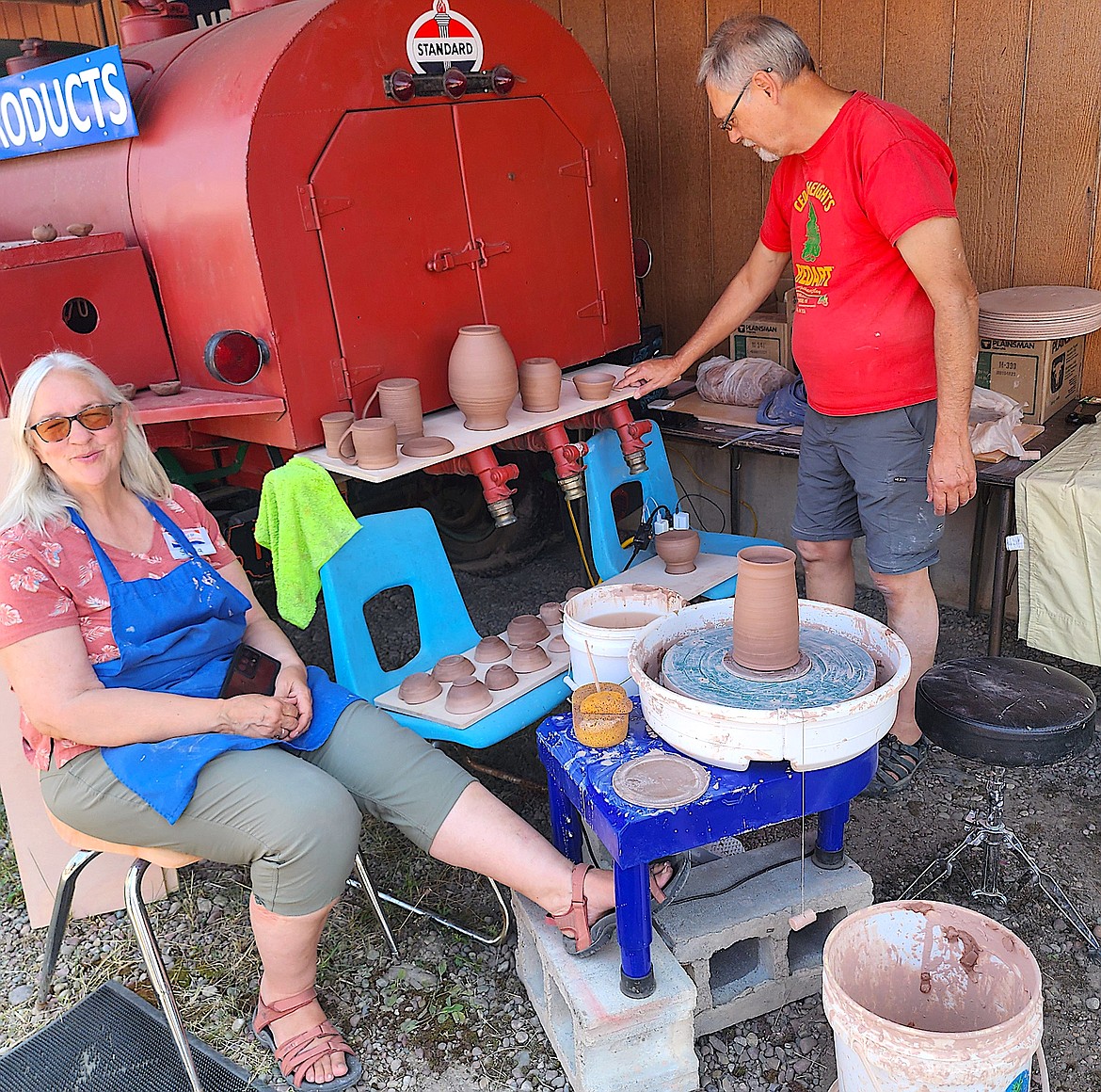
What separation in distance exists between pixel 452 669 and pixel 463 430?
0.79m

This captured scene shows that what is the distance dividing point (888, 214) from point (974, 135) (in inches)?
→ 56.5

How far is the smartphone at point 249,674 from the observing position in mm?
2277

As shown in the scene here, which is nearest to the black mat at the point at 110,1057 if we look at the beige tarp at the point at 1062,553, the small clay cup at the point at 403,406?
the small clay cup at the point at 403,406

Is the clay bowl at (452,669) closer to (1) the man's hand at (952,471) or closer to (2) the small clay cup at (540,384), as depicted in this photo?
(2) the small clay cup at (540,384)

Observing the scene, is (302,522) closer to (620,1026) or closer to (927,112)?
(620,1026)

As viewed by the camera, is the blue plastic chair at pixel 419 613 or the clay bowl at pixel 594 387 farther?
the clay bowl at pixel 594 387

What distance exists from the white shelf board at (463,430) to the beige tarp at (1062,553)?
132 cm

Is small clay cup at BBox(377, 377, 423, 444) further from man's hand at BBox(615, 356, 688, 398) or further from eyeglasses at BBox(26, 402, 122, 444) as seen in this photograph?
eyeglasses at BBox(26, 402, 122, 444)

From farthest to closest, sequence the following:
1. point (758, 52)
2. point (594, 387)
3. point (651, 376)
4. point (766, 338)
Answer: point (766, 338) < point (651, 376) < point (594, 387) < point (758, 52)

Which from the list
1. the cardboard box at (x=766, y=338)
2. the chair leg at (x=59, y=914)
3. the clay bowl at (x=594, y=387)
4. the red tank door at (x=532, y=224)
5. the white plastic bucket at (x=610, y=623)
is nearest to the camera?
the chair leg at (x=59, y=914)

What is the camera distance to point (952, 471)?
102 inches

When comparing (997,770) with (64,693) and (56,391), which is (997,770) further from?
(56,391)

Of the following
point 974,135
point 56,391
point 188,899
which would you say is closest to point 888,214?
point 974,135

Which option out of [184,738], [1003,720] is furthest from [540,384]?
[1003,720]
